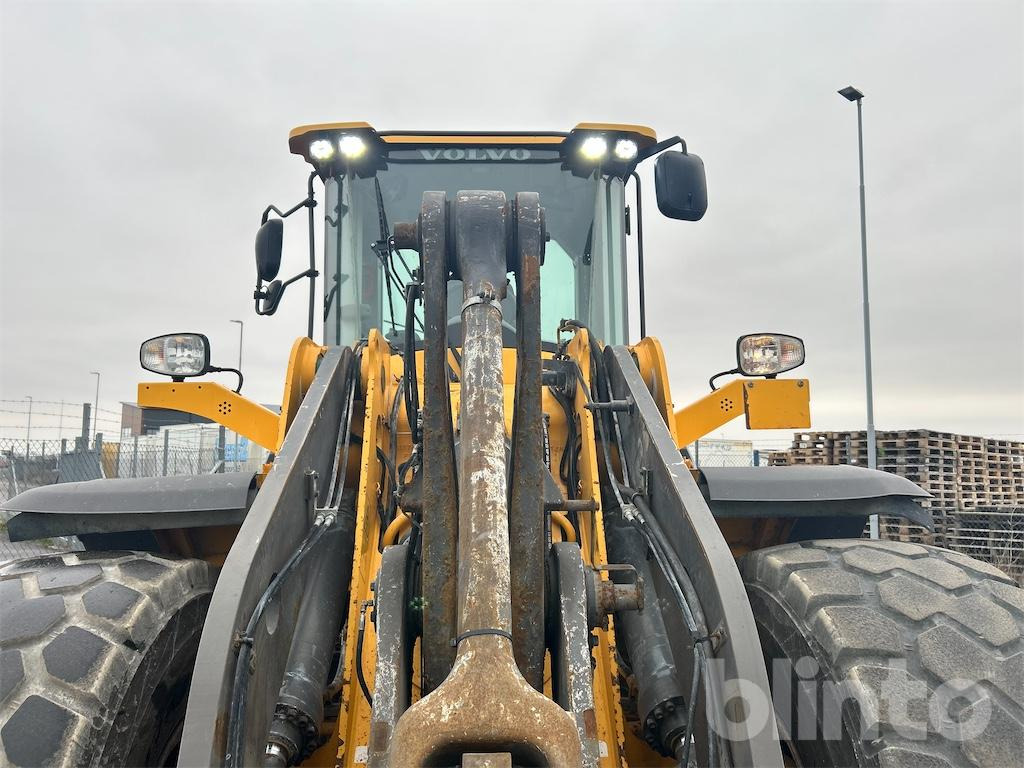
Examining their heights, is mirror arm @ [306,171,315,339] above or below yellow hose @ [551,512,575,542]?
above

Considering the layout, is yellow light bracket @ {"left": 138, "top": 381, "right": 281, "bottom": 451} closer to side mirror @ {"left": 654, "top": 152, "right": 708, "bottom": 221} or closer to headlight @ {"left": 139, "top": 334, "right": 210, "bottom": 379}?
headlight @ {"left": 139, "top": 334, "right": 210, "bottom": 379}

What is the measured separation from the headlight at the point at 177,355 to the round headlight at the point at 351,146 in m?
1.45

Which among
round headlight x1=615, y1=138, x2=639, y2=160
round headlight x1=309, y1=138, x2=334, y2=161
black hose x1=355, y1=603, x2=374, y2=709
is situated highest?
round headlight x1=615, y1=138, x2=639, y2=160

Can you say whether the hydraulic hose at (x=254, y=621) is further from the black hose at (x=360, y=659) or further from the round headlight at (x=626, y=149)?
the round headlight at (x=626, y=149)

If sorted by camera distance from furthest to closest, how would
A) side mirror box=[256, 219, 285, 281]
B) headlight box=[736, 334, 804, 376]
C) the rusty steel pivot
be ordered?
1. side mirror box=[256, 219, 285, 281]
2. headlight box=[736, 334, 804, 376]
3. the rusty steel pivot

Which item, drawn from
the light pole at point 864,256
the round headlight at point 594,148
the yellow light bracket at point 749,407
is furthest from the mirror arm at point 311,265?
the light pole at point 864,256

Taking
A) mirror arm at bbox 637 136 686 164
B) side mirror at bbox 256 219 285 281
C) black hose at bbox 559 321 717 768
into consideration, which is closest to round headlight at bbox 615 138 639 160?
mirror arm at bbox 637 136 686 164

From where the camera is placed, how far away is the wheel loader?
1.91 m

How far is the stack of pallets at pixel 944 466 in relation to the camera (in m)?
13.4

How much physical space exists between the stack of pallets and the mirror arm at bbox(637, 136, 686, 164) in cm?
1102

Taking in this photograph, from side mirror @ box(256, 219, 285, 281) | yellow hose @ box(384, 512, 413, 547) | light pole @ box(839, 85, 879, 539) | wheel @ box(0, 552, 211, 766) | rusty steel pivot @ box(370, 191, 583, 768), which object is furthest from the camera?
light pole @ box(839, 85, 879, 539)

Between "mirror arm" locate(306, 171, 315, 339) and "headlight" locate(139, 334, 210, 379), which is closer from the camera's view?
"headlight" locate(139, 334, 210, 379)

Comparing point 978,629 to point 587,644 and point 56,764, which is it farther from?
point 56,764

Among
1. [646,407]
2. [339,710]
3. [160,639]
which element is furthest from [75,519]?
[646,407]
